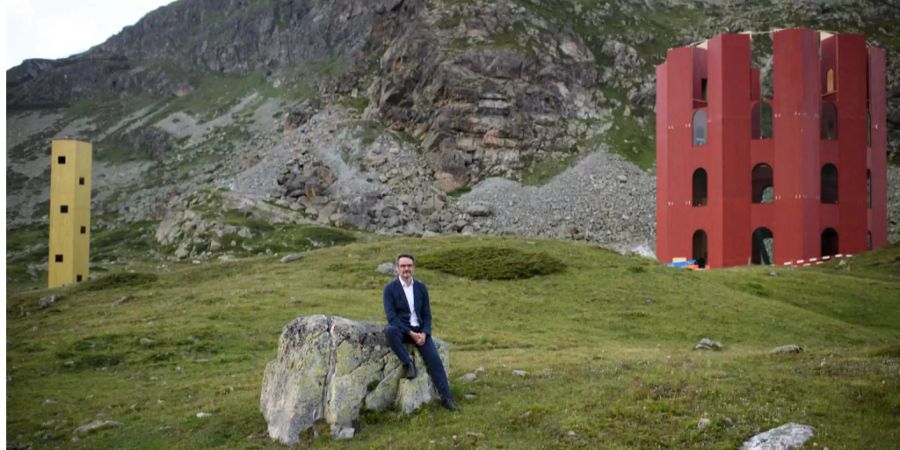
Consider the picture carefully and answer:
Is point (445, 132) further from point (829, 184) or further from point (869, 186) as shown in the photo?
point (869, 186)

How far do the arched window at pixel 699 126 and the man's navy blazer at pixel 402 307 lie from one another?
5062 centimetres

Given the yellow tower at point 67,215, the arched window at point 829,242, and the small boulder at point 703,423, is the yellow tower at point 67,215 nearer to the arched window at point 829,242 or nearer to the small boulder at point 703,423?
the arched window at point 829,242

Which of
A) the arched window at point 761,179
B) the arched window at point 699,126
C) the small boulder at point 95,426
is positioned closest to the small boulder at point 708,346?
the small boulder at point 95,426

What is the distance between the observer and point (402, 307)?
1839 centimetres

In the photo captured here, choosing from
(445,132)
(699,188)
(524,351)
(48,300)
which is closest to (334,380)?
(524,351)

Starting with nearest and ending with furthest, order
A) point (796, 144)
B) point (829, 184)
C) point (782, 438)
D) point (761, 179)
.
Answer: point (782, 438) → point (796, 144) → point (829, 184) → point (761, 179)

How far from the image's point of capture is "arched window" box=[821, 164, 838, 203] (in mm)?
63375

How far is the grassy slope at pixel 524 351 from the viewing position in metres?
16.4

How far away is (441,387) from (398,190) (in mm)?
92693

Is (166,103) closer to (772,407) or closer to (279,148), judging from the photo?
(279,148)

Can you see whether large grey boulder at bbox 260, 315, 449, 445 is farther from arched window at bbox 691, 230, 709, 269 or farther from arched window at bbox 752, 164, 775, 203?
arched window at bbox 752, 164, 775, 203

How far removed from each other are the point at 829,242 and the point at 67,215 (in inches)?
2367

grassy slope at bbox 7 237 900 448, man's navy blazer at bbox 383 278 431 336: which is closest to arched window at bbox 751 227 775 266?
grassy slope at bbox 7 237 900 448

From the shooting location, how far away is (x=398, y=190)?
362ft
